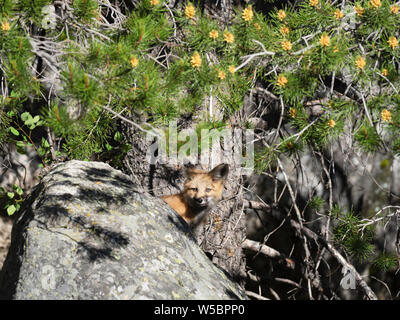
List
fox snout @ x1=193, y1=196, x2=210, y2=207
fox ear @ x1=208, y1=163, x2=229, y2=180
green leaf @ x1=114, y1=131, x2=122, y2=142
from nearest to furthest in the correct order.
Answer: fox ear @ x1=208, y1=163, x2=229, y2=180 → green leaf @ x1=114, y1=131, x2=122, y2=142 → fox snout @ x1=193, y1=196, x2=210, y2=207

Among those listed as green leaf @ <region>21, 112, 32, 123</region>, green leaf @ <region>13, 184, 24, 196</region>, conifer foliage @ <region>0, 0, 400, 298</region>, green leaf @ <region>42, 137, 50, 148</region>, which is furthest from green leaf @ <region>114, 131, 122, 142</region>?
green leaf @ <region>13, 184, 24, 196</region>

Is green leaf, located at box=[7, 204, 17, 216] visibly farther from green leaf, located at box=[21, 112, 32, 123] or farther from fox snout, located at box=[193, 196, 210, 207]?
fox snout, located at box=[193, 196, 210, 207]

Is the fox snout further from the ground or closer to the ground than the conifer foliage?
closer to the ground

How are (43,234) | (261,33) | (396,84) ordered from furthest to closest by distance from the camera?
1. (396,84)
2. (261,33)
3. (43,234)

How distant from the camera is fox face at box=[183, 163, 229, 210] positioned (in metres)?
4.75

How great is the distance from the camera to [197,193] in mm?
4785

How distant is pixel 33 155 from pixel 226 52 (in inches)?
109

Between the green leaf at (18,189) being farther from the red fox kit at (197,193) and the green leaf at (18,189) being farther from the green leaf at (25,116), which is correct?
the red fox kit at (197,193)

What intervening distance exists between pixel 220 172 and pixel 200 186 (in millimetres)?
266

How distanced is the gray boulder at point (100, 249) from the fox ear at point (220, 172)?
103 cm

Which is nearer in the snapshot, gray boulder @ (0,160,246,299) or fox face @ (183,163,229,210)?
gray boulder @ (0,160,246,299)

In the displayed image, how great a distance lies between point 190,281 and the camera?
3012 millimetres

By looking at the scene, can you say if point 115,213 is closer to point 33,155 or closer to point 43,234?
point 43,234
